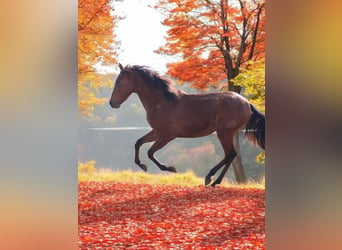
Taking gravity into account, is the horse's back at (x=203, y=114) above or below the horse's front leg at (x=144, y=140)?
above

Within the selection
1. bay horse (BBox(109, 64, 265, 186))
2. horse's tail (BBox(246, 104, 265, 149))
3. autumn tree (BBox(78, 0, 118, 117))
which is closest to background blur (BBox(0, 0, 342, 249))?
horse's tail (BBox(246, 104, 265, 149))

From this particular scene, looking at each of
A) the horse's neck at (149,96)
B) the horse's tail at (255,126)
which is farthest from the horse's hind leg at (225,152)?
the horse's neck at (149,96)

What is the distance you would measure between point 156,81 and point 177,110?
20.5 inches

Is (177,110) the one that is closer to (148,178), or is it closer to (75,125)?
(148,178)

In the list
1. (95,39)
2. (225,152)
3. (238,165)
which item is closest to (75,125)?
(225,152)

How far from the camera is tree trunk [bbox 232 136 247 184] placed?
729cm

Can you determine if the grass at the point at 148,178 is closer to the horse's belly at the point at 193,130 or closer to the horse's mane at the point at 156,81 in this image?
the horse's belly at the point at 193,130

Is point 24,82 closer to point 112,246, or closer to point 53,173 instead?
point 53,173

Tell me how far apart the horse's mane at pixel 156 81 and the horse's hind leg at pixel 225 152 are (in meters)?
0.86

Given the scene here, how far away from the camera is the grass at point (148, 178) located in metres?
7.31

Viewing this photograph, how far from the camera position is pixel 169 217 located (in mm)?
6219

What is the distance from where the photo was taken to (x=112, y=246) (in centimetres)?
509

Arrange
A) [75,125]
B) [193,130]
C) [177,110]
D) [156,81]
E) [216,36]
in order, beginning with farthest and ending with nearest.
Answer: [216,36]
[193,130]
[177,110]
[156,81]
[75,125]

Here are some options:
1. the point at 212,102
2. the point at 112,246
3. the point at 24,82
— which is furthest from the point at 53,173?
the point at 212,102
